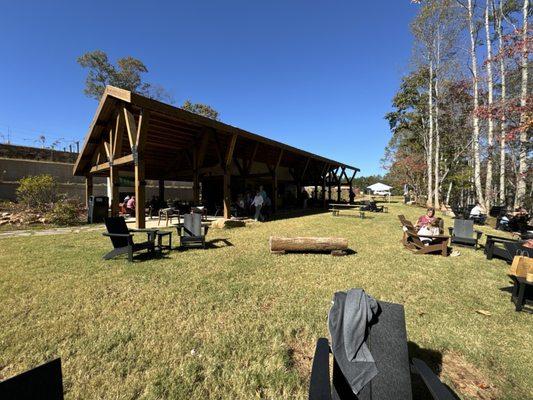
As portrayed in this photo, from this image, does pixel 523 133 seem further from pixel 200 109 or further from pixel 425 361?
pixel 200 109

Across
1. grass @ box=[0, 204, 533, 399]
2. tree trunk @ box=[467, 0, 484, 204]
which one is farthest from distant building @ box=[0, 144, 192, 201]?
tree trunk @ box=[467, 0, 484, 204]

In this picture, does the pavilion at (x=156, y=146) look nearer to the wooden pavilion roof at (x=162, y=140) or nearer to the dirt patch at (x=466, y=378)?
the wooden pavilion roof at (x=162, y=140)

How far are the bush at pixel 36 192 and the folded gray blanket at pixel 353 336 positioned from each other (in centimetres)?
1508

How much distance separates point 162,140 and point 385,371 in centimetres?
1279

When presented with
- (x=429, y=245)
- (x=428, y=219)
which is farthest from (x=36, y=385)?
(x=428, y=219)

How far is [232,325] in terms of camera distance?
3193 mm

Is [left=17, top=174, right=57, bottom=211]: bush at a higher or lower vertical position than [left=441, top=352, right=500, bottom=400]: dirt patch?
higher

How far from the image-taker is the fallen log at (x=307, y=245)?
6.50 meters

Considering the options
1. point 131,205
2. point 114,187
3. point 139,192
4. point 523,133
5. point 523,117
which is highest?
point 523,117

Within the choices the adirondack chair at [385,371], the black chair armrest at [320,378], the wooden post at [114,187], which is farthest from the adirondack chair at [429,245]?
the wooden post at [114,187]

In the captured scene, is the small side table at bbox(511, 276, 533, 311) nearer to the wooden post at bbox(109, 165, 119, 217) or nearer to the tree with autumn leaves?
the tree with autumn leaves

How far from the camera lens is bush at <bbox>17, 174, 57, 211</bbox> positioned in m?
12.2

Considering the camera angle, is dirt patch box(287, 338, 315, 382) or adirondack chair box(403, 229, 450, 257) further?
adirondack chair box(403, 229, 450, 257)

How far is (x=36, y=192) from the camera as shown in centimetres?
1261
